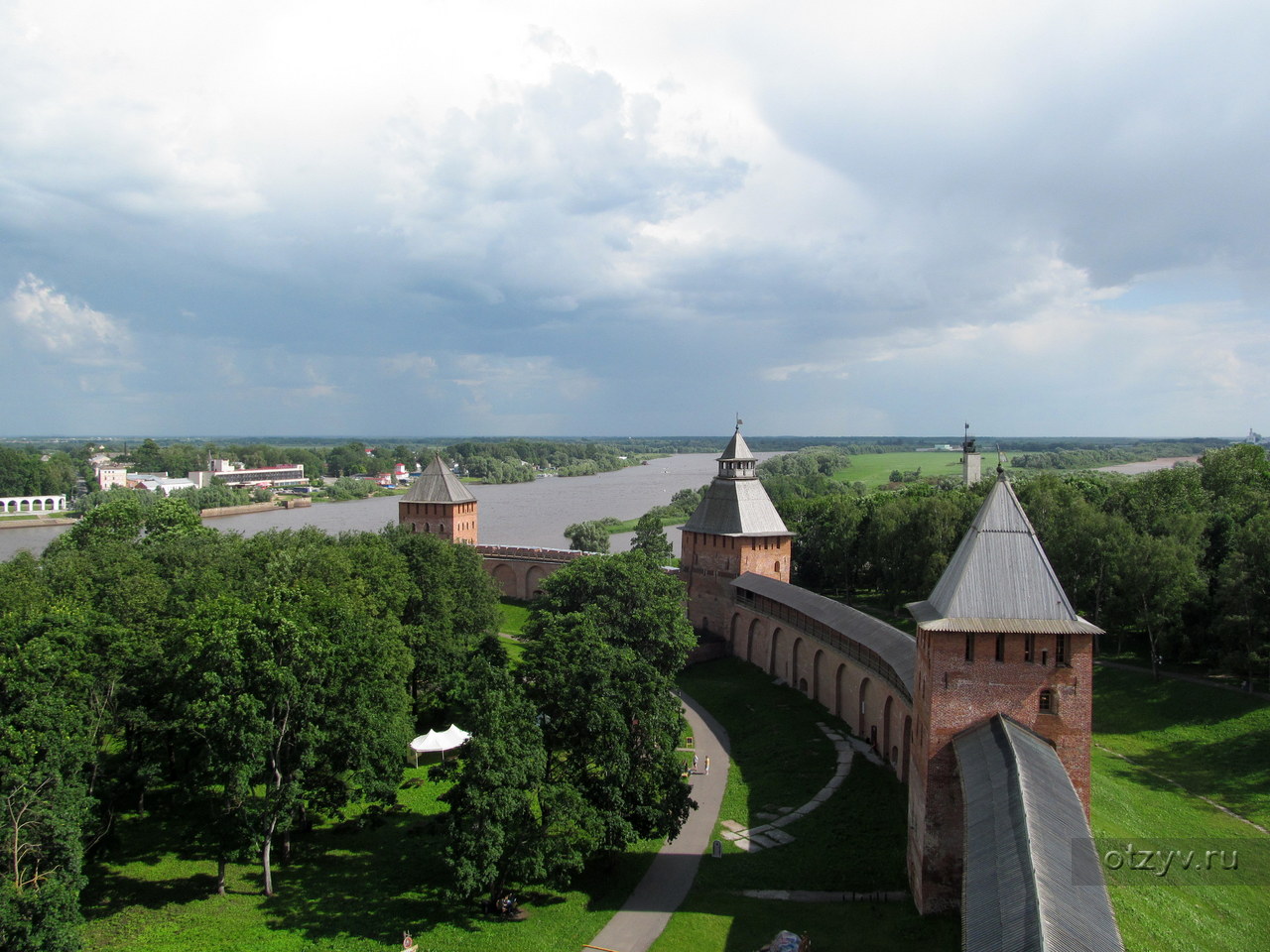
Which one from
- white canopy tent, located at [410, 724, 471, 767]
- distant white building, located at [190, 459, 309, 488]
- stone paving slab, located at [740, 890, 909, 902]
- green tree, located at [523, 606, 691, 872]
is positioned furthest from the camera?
distant white building, located at [190, 459, 309, 488]

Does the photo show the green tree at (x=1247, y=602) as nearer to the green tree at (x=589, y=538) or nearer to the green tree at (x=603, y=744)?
the green tree at (x=603, y=744)

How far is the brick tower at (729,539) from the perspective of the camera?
39344mm

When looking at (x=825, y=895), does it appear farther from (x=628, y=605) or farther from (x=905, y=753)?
(x=628, y=605)

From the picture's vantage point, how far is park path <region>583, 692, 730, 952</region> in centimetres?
1631

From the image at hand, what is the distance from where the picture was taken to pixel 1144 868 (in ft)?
51.5

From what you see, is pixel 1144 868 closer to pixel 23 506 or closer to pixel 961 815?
pixel 961 815

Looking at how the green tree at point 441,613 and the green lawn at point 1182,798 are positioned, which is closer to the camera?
the green lawn at point 1182,798

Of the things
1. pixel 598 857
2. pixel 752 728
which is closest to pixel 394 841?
pixel 598 857

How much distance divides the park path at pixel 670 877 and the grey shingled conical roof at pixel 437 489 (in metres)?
26.0

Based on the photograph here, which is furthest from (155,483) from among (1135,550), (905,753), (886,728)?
(1135,550)

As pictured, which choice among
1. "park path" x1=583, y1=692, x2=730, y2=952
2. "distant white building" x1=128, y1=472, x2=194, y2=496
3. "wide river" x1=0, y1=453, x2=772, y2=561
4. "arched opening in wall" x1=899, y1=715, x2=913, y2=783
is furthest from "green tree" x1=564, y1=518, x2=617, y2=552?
"distant white building" x1=128, y1=472, x2=194, y2=496

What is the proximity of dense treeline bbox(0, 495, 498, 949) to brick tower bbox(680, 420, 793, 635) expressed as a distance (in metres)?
19.5

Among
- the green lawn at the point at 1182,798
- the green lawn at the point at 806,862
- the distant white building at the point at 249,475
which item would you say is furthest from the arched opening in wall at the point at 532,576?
the distant white building at the point at 249,475

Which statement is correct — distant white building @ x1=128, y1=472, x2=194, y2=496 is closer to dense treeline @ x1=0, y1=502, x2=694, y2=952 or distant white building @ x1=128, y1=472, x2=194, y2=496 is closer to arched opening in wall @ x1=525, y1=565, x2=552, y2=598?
arched opening in wall @ x1=525, y1=565, x2=552, y2=598
